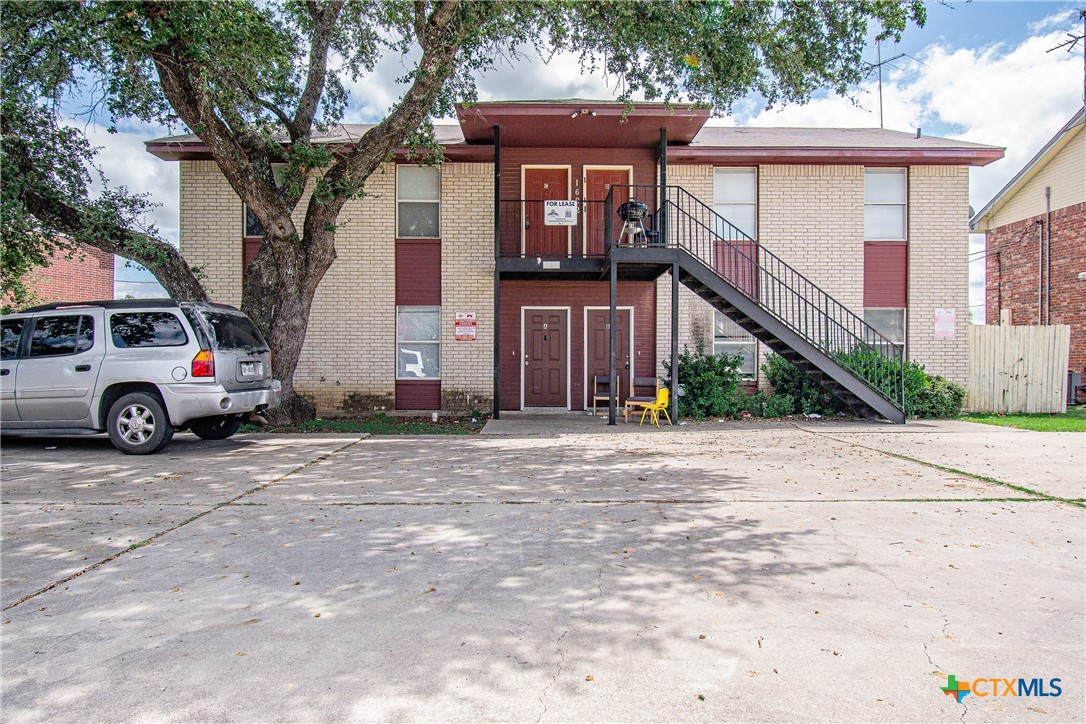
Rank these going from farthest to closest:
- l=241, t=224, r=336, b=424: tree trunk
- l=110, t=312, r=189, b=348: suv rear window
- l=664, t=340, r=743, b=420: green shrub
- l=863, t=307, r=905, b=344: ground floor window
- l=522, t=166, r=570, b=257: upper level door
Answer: l=863, t=307, r=905, b=344: ground floor window
l=522, t=166, r=570, b=257: upper level door
l=664, t=340, r=743, b=420: green shrub
l=241, t=224, r=336, b=424: tree trunk
l=110, t=312, r=189, b=348: suv rear window

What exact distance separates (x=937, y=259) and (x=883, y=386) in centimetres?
399

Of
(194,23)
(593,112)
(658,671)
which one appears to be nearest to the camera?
(658,671)

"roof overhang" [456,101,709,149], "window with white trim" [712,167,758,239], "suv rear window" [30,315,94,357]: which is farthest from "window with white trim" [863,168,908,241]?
"suv rear window" [30,315,94,357]

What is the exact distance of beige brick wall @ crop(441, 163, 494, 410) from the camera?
13578 mm

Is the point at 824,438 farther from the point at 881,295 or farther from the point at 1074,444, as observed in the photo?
the point at 881,295

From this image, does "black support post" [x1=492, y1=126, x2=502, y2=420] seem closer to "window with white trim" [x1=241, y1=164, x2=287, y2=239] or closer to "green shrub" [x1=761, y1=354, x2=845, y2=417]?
"window with white trim" [x1=241, y1=164, x2=287, y2=239]

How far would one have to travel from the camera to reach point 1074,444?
29.1 feet

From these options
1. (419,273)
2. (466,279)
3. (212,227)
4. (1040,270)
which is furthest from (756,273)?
(1040,270)

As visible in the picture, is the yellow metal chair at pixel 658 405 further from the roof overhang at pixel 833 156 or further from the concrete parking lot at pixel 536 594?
the roof overhang at pixel 833 156

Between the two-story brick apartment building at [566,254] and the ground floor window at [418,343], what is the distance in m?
0.03

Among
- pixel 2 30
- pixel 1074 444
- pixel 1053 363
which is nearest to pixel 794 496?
pixel 1074 444

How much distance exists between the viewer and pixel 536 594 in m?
3.27

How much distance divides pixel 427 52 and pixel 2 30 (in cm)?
546

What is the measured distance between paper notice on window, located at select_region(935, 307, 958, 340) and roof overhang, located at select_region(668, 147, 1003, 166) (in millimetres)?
3356
